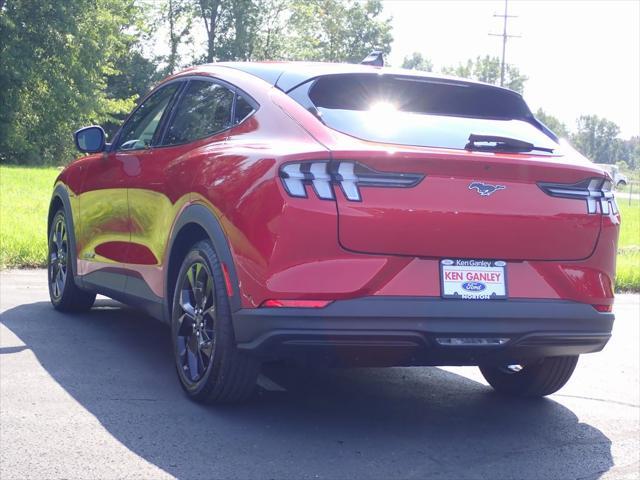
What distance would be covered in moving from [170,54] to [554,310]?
209ft

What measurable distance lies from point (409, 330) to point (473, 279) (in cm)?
38

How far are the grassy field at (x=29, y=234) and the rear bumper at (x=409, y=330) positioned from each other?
265 inches

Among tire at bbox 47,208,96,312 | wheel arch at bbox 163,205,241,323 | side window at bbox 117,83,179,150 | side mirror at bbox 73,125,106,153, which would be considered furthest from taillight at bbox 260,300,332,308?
tire at bbox 47,208,96,312

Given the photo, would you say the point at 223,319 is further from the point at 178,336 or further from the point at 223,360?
the point at 178,336

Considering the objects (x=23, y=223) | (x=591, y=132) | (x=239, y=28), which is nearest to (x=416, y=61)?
(x=591, y=132)

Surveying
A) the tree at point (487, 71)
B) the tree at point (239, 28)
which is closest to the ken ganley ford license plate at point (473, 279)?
the tree at point (239, 28)

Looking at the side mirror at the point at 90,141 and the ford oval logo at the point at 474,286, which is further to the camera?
the side mirror at the point at 90,141

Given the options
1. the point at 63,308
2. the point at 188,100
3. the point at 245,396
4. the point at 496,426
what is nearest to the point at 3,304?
the point at 63,308

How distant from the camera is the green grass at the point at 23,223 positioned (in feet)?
35.1

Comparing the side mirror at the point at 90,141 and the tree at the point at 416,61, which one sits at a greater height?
the side mirror at the point at 90,141

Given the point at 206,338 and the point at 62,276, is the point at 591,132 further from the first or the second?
the point at 206,338

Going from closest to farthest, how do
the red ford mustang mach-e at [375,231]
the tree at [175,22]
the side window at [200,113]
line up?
the red ford mustang mach-e at [375,231] < the side window at [200,113] < the tree at [175,22]

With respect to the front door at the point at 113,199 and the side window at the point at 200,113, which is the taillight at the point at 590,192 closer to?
the side window at the point at 200,113

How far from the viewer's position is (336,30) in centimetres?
8325
